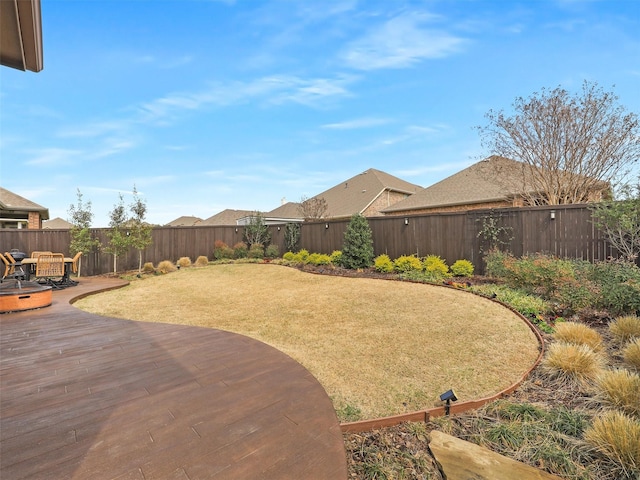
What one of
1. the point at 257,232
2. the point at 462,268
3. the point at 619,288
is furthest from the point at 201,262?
the point at 619,288

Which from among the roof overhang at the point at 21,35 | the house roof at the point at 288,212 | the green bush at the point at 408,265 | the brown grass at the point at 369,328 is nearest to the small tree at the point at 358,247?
the green bush at the point at 408,265

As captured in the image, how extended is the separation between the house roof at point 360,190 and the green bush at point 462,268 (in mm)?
11345

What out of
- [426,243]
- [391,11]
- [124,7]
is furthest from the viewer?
[426,243]

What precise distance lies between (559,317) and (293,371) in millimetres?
4833

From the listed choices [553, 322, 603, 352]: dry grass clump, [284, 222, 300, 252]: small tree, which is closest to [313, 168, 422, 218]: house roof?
[284, 222, 300, 252]: small tree

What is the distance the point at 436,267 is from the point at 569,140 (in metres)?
6.79

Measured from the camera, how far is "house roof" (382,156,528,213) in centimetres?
1252

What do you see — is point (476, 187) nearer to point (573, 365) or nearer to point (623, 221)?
point (623, 221)

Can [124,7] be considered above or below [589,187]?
above

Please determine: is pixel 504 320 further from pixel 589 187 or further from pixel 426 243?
pixel 589 187

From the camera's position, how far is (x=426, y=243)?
9.83 m

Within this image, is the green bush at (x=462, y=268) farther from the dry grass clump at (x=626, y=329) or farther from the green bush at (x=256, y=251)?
the green bush at (x=256, y=251)

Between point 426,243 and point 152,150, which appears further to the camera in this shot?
point 152,150

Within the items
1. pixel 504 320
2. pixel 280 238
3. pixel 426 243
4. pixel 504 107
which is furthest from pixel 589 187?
pixel 280 238
